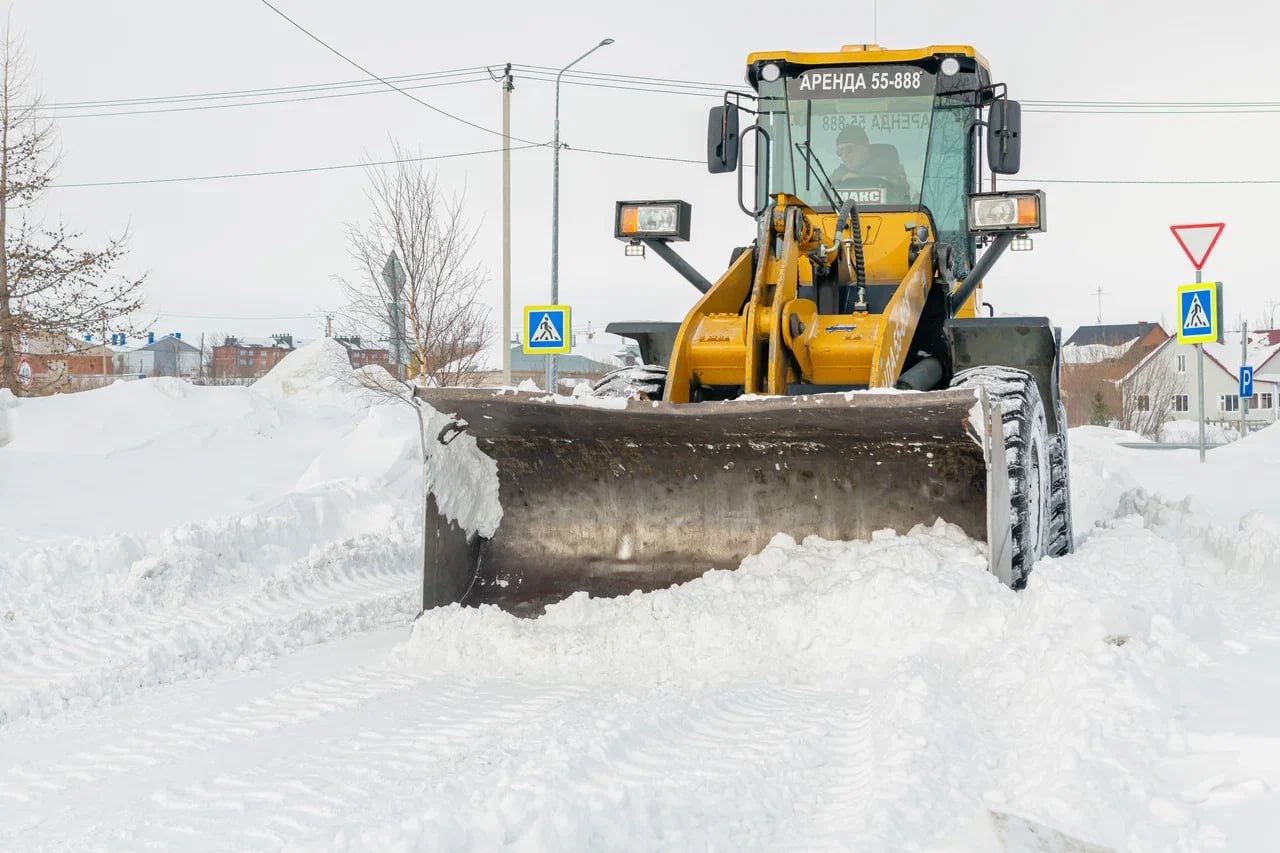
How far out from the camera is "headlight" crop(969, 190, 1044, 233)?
227 inches

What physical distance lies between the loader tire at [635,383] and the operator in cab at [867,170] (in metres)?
1.54

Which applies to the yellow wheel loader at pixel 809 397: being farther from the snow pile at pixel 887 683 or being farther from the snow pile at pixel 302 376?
the snow pile at pixel 302 376

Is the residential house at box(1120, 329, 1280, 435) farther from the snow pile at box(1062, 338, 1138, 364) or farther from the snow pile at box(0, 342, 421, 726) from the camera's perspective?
the snow pile at box(0, 342, 421, 726)

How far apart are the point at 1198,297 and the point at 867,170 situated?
6.28m

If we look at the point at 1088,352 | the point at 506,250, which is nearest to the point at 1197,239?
the point at 506,250

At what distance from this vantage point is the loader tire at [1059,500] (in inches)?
245

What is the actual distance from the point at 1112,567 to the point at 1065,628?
1.21 m

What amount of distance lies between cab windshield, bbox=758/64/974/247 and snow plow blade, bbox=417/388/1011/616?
195cm

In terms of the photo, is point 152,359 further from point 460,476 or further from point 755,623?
point 755,623

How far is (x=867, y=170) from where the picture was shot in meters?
6.72

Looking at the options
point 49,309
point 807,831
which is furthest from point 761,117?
point 49,309

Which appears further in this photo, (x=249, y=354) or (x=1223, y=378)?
(x=249, y=354)

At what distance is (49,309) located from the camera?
19922 mm

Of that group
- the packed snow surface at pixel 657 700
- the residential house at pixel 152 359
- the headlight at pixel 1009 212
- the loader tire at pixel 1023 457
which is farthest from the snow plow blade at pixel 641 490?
the residential house at pixel 152 359
